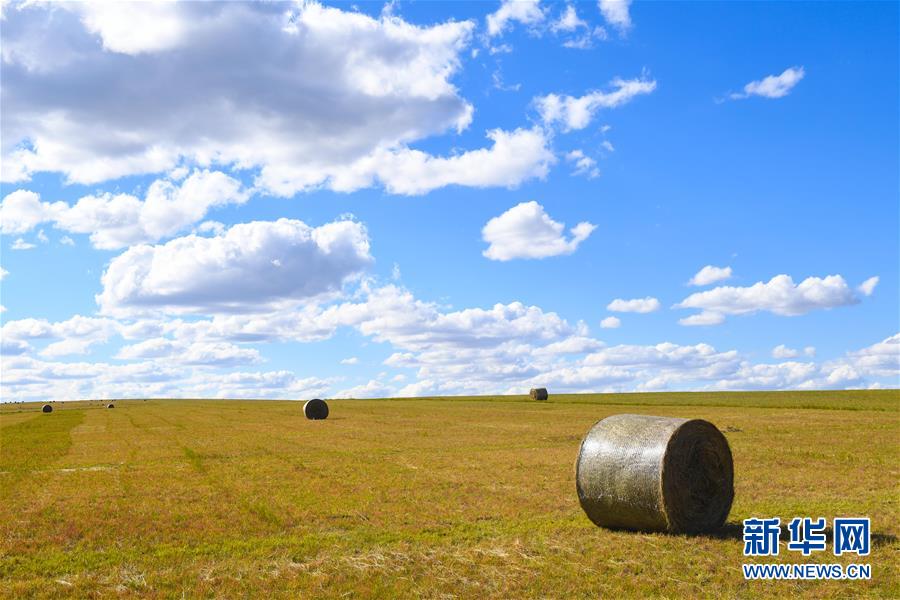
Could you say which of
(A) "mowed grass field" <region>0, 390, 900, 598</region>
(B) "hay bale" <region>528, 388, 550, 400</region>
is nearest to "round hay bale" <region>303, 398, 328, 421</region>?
(A) "mowed grass field" <region>0, 390, 900, 598</region>

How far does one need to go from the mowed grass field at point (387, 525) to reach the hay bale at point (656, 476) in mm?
419

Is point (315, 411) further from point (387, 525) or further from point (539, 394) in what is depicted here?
point (387, 525)

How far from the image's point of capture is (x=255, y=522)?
1462 cm

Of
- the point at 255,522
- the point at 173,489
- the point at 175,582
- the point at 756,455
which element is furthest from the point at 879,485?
the point at 173,489

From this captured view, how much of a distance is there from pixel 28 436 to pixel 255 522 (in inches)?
1381

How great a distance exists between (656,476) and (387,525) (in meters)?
5.16

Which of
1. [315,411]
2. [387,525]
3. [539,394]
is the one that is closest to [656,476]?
[387,525]

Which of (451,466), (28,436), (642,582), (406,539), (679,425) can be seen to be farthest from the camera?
(28,436)

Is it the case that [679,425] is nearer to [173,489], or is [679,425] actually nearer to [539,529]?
[539,529]

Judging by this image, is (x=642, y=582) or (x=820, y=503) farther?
(x=820, y=503)

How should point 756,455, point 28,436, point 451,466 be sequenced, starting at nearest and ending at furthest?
point 451,466
point 756,455
point 28,436

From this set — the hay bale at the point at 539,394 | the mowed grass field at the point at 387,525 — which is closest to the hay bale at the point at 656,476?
the mowed grass field at the point at 387,525

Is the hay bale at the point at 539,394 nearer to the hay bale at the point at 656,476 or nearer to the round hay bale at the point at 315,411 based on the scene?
the round hay bale at the point at 315,411

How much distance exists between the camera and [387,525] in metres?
14.2
